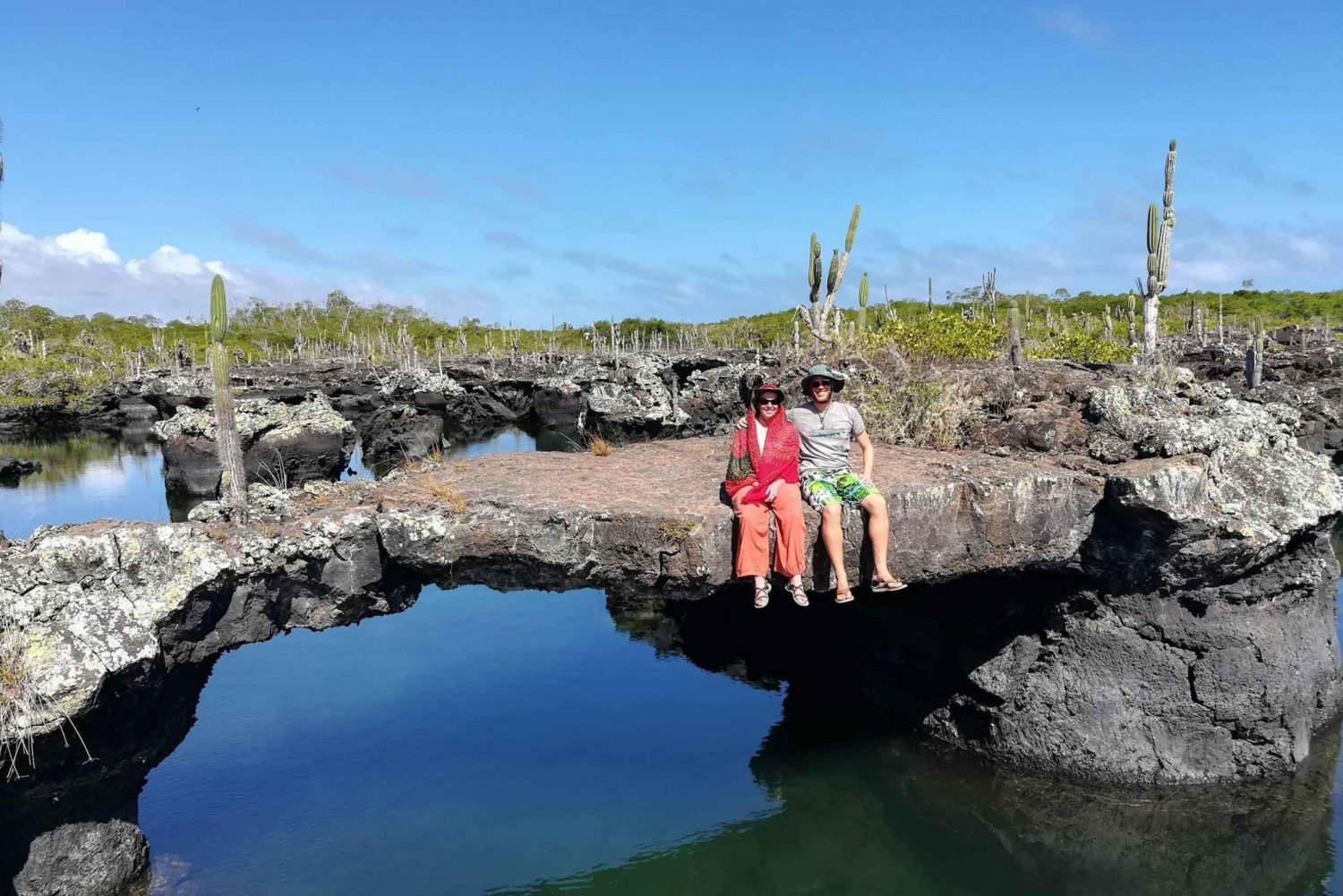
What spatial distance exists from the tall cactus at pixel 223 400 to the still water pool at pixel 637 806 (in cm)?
340

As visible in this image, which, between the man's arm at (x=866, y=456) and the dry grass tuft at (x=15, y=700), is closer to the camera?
the dry grass tuft at (x=15, y=700)

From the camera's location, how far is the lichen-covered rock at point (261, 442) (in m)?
27.0

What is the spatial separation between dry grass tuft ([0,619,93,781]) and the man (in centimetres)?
551

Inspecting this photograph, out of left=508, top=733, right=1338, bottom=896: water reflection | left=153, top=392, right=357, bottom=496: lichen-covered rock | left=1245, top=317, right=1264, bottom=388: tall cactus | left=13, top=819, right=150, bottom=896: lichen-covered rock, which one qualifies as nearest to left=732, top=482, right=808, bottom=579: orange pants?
left=508, top=733, right=1338, bottom=896: water reflection

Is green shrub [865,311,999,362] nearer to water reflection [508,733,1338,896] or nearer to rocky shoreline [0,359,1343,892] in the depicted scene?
rocky shoreline [0,359,1343,892]

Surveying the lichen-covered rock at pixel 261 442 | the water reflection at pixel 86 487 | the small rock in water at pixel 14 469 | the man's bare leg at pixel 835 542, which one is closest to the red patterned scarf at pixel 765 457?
the man's bare leg at pixel 835 542

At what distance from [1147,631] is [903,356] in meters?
5.04

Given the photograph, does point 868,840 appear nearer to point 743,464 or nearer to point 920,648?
point 920,648

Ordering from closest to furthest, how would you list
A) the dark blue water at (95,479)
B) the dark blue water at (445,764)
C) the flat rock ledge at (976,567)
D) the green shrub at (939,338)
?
the flat rock ledge at (976,567)
the dark blue water at (445,764)
the green shrub at (939,338)
the dark blue water at (95,479)

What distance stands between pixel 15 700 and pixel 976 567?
713 cm

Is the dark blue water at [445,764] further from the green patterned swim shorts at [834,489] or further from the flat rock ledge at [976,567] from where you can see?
the green patterned swim shorts at [834,489]

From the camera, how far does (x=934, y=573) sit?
8.19 meters

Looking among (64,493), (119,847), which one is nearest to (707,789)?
(119,847)

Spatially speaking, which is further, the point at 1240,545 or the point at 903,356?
the point at 903,356
